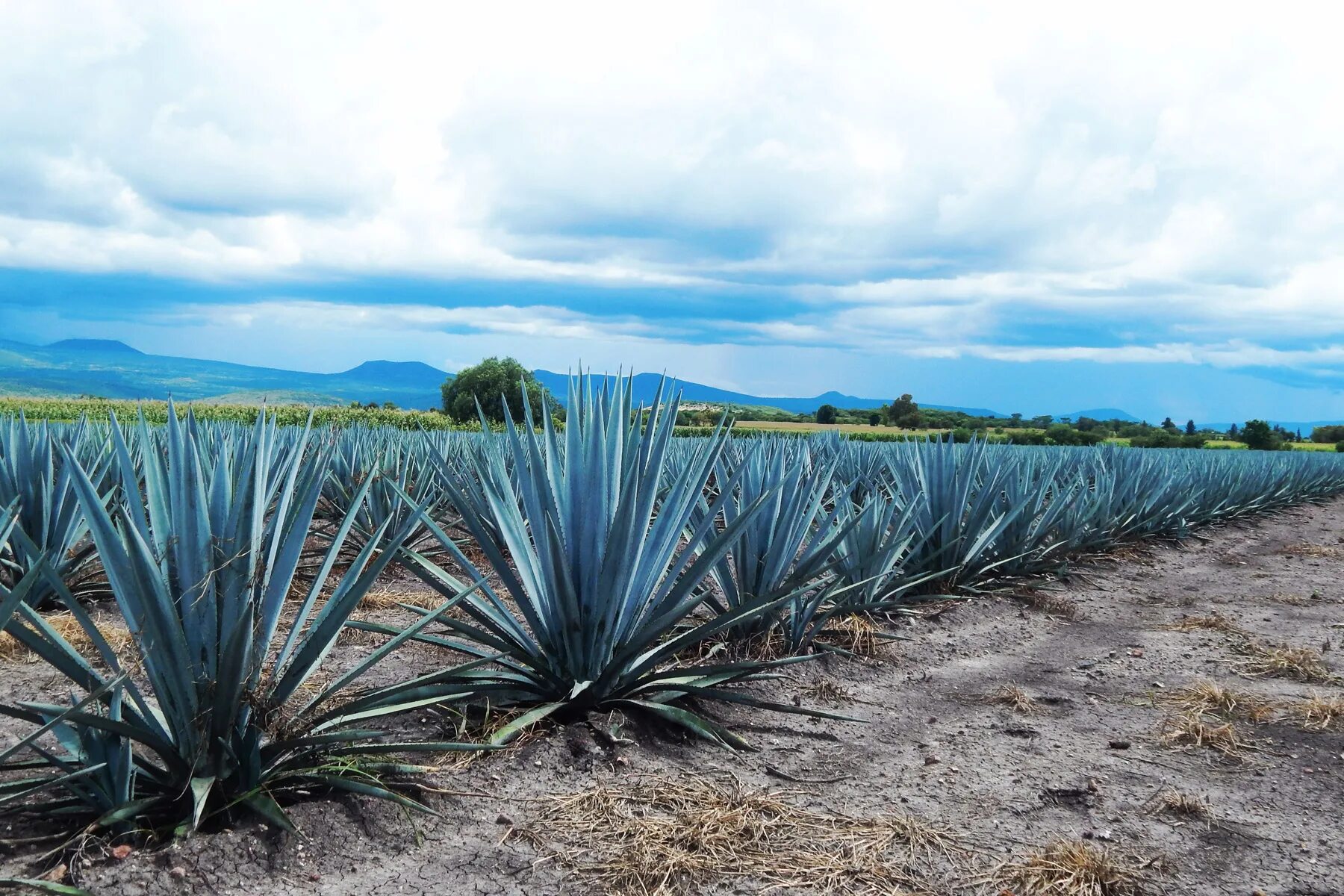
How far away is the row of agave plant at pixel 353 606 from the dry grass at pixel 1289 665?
147 cm

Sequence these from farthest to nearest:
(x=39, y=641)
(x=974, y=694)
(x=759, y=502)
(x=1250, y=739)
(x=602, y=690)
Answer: (x=974, y=694), (x=1250, y=739), (x=602, y=690), (x=759, y=502), (x=39, y=641)

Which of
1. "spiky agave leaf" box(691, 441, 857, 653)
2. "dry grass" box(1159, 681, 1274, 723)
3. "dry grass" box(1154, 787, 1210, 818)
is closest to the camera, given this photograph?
"dry grass" box(1154, 787, 1210, 818)

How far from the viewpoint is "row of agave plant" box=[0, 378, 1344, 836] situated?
6.69 feet

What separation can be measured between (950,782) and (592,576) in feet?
3.98

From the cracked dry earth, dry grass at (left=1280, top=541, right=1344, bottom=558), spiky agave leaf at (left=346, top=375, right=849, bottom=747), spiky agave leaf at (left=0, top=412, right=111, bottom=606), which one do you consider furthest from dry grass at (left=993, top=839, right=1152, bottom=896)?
dry grass at (left=1280, top=541, right=1344, bottom=558)

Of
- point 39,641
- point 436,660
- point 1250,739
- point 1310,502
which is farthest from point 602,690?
point 1310,502

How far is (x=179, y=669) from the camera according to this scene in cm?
203

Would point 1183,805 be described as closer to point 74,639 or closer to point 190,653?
point 190,653

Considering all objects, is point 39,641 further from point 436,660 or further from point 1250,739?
point 1250,739

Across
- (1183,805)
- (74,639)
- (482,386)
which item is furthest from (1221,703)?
(482,386)

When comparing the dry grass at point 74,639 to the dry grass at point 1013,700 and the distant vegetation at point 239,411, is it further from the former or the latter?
the distant vegetation at point 239,411

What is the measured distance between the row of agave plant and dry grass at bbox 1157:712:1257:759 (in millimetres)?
1136

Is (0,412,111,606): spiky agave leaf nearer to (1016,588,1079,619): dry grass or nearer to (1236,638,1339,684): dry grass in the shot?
(1016,588,1079,619): dry grass

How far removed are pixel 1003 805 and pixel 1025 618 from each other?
283 cm
